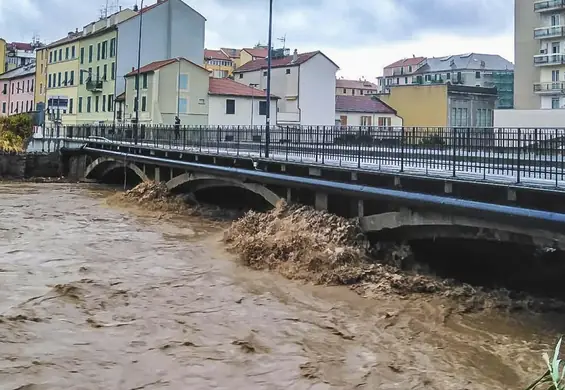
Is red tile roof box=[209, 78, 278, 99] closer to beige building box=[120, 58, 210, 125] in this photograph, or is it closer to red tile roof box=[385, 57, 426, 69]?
beige building box=[120, 58, 210, 125]

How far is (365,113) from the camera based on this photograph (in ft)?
207

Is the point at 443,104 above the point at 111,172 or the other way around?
above

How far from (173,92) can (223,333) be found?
150 feet

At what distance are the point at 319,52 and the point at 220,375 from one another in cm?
5220

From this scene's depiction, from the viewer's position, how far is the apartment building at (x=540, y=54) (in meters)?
53.1

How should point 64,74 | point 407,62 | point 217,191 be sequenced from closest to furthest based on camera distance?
point 217,191 < point 64,74 < point 407,62

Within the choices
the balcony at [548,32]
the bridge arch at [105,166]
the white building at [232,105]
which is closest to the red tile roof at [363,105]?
the white building at [232,105]

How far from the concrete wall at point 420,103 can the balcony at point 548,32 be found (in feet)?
27.7

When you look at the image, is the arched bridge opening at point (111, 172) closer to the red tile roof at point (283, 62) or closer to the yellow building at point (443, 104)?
the red tile roof at point (283, 62)

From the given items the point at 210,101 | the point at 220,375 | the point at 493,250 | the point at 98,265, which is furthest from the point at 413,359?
the point at 210,101

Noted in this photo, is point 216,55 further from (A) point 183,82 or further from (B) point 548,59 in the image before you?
(B) point 548,59

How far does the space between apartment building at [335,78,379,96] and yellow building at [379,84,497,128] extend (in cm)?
4746

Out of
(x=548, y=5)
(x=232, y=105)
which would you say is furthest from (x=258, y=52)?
(x=548, y=5)

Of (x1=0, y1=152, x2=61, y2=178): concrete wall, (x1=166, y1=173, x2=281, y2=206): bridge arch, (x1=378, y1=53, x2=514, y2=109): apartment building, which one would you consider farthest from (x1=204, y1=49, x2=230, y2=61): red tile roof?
(x1=166, y1=173, x2=281, y2=206): bridge arch
